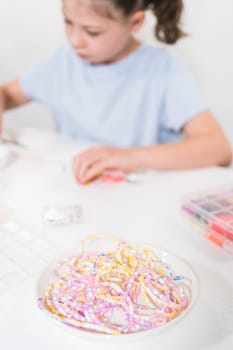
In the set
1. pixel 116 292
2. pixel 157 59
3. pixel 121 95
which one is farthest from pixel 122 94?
pixel 116 292

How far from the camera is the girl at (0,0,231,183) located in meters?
0.86

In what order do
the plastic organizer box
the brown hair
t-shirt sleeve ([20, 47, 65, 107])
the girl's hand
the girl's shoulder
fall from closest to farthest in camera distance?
the plastic organizer box, the girl's hand, the brown hair, the girl's shoulder, t-shirt sleeve ([20, 47, 65, 107])

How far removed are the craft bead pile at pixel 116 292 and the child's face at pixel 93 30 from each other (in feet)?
1.75

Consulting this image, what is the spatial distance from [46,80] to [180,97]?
37 centimetres

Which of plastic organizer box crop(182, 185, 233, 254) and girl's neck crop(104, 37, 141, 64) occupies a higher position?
girl's neck crop(104, 37, 141, 64)

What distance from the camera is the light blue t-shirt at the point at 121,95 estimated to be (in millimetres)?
1013

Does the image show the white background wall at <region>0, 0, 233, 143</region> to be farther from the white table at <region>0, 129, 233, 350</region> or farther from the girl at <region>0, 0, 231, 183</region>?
the white table at <region>0, 129, 233, 350</region>

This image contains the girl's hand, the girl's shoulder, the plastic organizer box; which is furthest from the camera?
the girl's shoulder

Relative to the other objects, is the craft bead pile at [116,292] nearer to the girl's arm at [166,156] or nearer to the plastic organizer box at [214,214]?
the plastic organizer box at [214,214]

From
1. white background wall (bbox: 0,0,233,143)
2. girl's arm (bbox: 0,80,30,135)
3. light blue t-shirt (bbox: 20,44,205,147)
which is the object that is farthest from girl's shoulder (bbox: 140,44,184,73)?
girl's arm (bbox: 0,80,30,135)

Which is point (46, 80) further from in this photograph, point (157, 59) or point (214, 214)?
point (214, 214)

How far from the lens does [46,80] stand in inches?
46.3

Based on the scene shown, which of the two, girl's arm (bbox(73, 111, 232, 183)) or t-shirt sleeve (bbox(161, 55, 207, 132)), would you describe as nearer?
girl's arm (bbox(73, 111, 232, 183))

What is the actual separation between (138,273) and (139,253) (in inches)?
1.8
